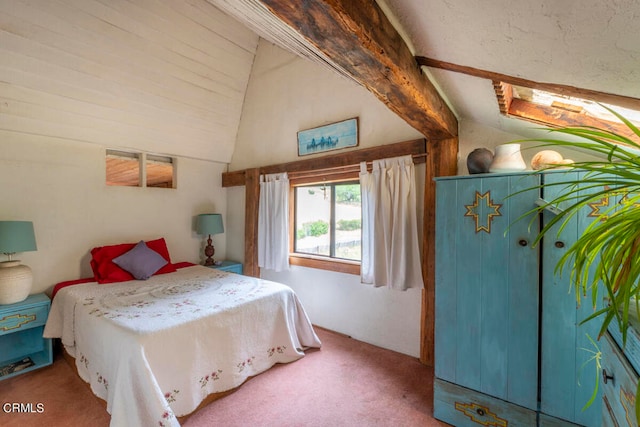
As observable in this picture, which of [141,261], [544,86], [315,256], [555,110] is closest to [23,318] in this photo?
[141,261]

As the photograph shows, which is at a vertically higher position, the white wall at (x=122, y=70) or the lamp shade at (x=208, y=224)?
the white wall at (x=122, y=70)

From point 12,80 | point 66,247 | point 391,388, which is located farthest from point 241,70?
point 391,388

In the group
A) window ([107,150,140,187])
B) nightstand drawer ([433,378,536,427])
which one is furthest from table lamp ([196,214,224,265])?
nightstand drawer ([433,378,536,427])

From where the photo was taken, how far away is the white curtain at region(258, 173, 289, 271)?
11.7 feet

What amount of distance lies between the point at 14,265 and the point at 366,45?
347 cm

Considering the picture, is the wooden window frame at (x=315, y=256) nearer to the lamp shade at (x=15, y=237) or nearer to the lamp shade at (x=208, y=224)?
the lamp shade at (x=208, y=224)

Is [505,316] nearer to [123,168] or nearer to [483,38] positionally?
[483,38]

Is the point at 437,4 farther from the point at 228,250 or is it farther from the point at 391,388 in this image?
the point at 228,250

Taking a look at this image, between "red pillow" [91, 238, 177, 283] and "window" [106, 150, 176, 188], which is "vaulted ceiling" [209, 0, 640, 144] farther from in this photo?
"window" [106, 150, 176, 188]

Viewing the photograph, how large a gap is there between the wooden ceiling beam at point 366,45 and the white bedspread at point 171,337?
73.3 inches

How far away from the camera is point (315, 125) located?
11.0ft

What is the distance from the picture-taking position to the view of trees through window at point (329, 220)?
3233 millimetres

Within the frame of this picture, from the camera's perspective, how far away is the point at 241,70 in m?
3.72

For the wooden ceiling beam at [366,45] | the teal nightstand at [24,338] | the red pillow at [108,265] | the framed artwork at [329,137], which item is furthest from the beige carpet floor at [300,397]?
the framed artwork at [329,137]
